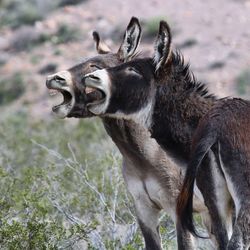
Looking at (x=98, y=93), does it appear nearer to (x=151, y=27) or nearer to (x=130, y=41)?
(x=130, y=41)

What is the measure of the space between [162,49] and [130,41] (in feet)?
3.70

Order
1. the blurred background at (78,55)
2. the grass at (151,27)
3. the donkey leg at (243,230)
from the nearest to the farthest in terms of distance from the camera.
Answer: the donkey leg at (243,230)
the blurred background at (78,55)
the grass at (151,27)

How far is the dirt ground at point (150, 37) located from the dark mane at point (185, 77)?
2085 cm

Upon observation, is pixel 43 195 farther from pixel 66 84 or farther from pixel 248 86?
pixel 248 86

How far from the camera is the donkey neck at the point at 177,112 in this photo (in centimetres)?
712

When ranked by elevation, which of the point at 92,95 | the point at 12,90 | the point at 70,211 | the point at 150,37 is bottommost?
the point at 12,90

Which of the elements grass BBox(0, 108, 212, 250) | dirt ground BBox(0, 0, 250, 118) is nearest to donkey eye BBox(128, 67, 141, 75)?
grass BBox(0, 108, 212, 250)

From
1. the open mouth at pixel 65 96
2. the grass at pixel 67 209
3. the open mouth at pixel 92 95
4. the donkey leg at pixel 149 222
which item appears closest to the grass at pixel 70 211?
the grass at pixel 67 209

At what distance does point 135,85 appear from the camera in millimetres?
7113

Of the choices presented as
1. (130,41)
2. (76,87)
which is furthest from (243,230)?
(130,41)

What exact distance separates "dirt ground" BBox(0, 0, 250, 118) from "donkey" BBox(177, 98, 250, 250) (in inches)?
862

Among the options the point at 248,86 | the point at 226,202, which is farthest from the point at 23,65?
the point at 226,202

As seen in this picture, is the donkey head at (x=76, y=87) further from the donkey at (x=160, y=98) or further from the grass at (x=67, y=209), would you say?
the grass at (x=67, y=209)

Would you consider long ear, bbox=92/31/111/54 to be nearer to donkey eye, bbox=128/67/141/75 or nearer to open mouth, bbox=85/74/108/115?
open mouth, bbox=85/74/108/115
